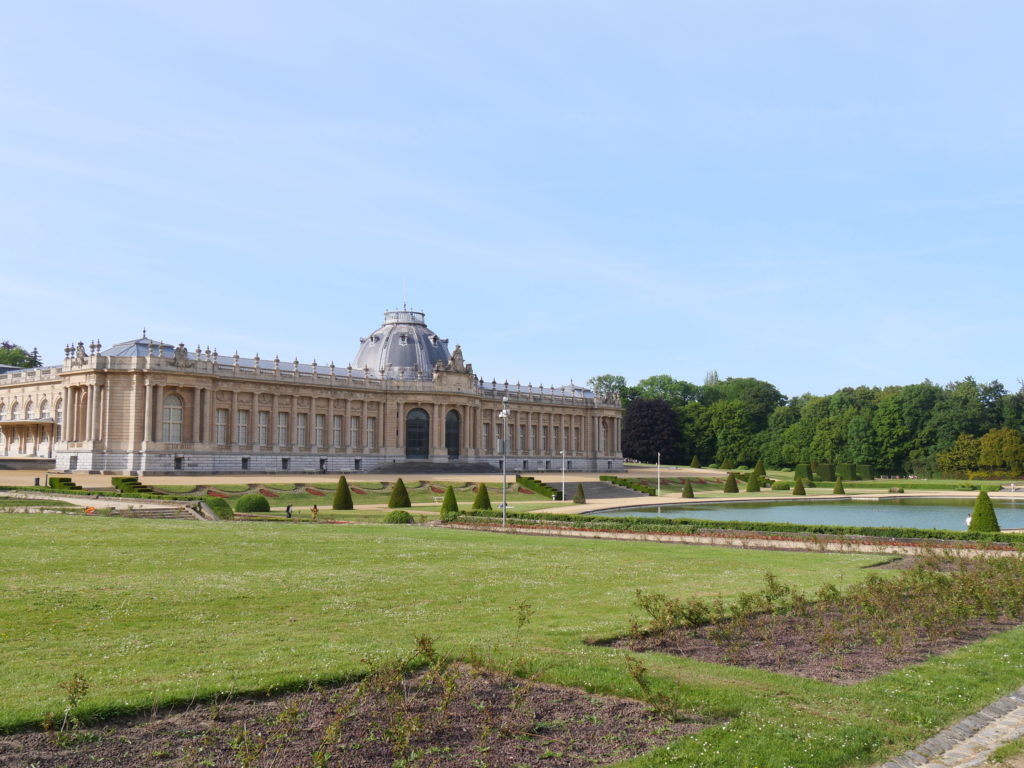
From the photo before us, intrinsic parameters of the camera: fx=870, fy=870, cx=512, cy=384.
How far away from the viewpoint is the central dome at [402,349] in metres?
93.8

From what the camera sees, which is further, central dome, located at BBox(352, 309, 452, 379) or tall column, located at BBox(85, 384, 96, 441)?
central dome, located at BBox(352, 309, 452, 379)

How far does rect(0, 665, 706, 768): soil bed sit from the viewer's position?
7516 mm

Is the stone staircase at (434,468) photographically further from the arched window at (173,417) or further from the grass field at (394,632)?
the grass field at (394,632)

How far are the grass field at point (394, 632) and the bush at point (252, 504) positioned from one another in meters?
17.9

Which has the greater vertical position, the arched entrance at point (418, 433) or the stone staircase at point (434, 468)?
the arched entrance at point (418, 433)

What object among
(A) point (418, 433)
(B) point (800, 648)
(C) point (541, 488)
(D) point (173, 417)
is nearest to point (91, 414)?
(D) point (173, 417)

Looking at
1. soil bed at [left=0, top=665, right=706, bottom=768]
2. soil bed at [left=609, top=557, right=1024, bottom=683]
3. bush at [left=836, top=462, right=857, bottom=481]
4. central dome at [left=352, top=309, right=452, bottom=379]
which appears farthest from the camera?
central dome at [left=352, top=309, right=452, bottom=379]

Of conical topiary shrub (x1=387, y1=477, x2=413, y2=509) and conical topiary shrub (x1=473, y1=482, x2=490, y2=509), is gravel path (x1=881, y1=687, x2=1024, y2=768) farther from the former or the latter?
conical topiary shrub (x1=387, y1=477, x2=413, y2=509)

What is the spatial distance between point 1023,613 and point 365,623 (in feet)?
36.9

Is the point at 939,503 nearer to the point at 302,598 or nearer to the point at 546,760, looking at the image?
the point at 302,598

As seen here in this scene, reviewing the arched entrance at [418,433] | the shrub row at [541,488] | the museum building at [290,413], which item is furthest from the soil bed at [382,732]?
the arched entrance at [418,433]

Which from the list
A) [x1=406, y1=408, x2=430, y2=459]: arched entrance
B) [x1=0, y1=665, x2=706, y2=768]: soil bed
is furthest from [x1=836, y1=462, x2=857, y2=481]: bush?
[x1=0, y1=665, x2=706, y2=768]: soil bed

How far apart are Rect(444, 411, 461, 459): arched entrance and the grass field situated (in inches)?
2637

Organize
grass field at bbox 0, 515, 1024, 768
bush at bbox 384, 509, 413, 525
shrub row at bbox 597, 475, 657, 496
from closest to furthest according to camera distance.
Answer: grass field at bbox 0, 515, 1024, 768, bush at bbox 384, 509, 413, 525, shrub row at bbox 597, 475, 657, 496
